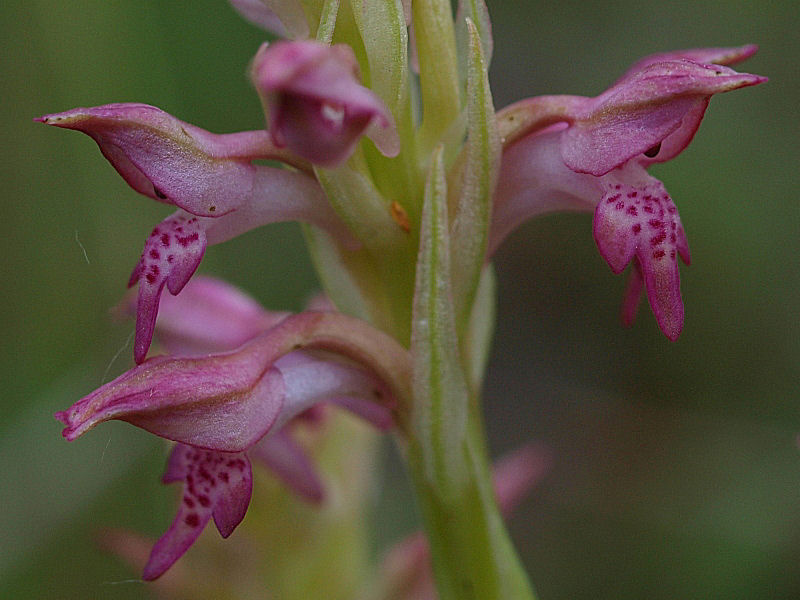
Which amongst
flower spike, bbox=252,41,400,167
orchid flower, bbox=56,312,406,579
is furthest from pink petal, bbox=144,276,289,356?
flower spike, bbox=252,41,400,167

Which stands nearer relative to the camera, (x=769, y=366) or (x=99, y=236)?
(x=99, y=236)

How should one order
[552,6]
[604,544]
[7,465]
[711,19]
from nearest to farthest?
[7,465]
[604,544]
[711,19]
[552,6]

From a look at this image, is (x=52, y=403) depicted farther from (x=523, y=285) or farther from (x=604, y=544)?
(x=523, y=285)

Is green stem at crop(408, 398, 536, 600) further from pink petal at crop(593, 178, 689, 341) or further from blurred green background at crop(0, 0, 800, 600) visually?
blurred green background at crop(0, 0, 800, 600)

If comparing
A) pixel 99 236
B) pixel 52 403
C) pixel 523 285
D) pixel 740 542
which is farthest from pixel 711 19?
pixel 52 403

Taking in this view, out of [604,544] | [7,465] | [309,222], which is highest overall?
[309,222]

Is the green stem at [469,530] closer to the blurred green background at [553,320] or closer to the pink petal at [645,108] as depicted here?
the pink petal at [645,108]

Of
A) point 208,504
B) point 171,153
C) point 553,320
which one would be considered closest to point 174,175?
point 171,153

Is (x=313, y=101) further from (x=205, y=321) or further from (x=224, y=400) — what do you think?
(x=205, y=321)
